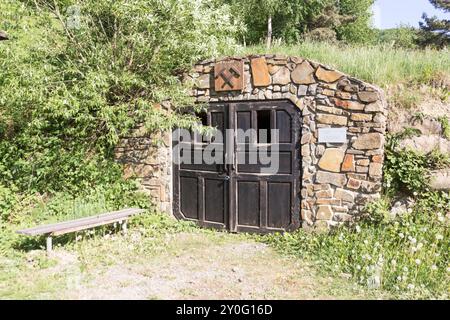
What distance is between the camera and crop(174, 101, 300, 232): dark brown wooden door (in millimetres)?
5961

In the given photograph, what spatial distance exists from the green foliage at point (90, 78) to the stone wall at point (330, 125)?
1.34 meters

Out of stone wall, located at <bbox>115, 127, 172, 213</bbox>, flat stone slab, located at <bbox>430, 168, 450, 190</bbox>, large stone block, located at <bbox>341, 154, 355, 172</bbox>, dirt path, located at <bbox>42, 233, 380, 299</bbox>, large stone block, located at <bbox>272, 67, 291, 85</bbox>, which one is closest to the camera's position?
dirt path, located at <bbox>42, 233, 380, 299</bbox>

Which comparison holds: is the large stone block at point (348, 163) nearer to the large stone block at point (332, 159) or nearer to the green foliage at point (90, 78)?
the large stone block at point (332, 159)

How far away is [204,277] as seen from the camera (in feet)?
14.9

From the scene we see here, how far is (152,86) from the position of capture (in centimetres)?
673

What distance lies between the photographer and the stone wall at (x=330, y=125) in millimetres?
5469

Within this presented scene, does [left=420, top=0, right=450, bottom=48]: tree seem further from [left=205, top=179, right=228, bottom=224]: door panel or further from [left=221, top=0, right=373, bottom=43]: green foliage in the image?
[left=205, top=179, right=228, bottom=224]: door panel

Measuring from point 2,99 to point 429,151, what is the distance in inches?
270

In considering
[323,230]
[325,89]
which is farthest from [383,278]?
[325,89]

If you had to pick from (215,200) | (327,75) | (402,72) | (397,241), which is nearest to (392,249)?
(397,241)

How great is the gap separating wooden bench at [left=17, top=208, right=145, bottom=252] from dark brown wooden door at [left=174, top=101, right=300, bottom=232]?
1218 millimetres

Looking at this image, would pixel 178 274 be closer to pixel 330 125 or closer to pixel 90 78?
pixel 330 125

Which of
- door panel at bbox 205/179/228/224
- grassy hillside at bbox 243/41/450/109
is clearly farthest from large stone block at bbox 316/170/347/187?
door panel at bbox 205/179/228/224

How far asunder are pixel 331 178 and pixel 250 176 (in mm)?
1284
